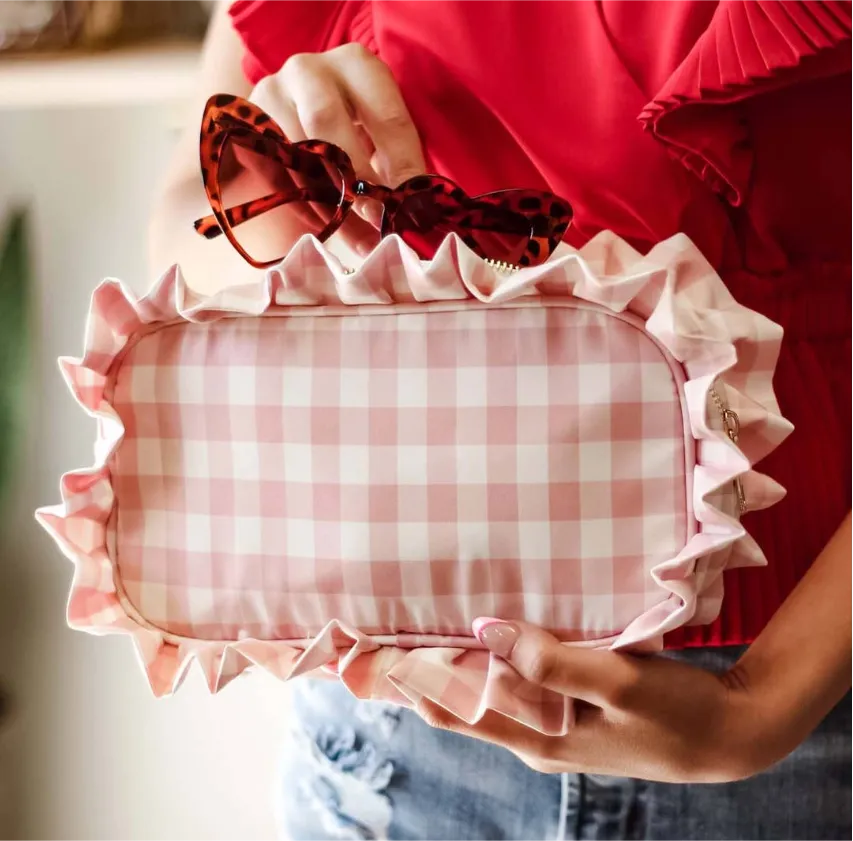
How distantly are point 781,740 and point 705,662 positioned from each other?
0.09 metres

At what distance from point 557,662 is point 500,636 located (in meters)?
0.03

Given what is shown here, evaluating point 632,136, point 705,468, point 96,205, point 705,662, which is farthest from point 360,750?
point 96,205

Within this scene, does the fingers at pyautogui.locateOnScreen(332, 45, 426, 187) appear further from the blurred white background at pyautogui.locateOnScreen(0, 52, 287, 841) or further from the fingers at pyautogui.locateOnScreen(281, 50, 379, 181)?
the blurred white background at pyautogui.locateOnScreen(0, 52, 287, 841)

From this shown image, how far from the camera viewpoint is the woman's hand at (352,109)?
44 centimetres

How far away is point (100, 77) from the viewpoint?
841mm

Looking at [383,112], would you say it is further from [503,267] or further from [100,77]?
[100,77]

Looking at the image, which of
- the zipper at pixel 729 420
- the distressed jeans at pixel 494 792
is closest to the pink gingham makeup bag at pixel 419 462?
the zipper at pixel 729 420

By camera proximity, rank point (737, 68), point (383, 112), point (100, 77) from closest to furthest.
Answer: point (737, 68), point (383, 112), point (100, 77)

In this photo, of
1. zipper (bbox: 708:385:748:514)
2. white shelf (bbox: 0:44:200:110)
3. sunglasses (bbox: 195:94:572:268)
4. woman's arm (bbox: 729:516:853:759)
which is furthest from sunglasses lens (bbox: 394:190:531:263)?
white shelf (bbox: 0:44:200:110)

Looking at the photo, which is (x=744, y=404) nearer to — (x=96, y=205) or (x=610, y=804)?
(x=610, y=804)

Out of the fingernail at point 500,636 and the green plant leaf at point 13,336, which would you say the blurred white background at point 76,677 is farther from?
the fingernail at point 500,636

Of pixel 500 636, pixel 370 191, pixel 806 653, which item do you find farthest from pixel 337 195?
pixel 806 653

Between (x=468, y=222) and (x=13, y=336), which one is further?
(x=13, y=336)

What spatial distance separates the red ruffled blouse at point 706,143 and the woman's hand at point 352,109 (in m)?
0.03
